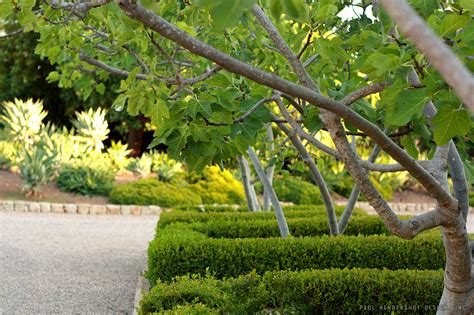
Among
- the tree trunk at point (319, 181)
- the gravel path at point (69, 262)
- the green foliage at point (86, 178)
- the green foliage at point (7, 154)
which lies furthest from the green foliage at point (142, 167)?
the tree trunk at point (319, 181)

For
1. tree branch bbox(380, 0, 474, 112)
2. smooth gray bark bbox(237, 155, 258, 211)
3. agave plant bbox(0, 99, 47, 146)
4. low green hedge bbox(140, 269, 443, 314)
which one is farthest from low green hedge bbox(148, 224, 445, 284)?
agave plant bbox(0, 99, 47, 146)

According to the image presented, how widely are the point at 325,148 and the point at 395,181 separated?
14.4m

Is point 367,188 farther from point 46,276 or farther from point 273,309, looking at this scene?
point 46,276

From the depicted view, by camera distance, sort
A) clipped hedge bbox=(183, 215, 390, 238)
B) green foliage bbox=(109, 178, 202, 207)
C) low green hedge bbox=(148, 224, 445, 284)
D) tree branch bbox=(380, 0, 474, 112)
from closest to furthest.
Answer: tree branch bbox=(380, 0, 474, 112) → low green hedge bbox=(148, 224, 445, 284) → clipped hedge bbox=(183, 215, 390, 238) → green foliage bbox=(109, 178, 202, 207)

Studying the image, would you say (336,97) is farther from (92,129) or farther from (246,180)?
(92,129)

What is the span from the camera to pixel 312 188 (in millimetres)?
15484

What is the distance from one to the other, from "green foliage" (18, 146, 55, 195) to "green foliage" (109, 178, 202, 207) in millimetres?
1405

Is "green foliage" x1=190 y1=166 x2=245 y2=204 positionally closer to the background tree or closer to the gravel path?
the gravel path

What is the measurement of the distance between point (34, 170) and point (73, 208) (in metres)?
1.23

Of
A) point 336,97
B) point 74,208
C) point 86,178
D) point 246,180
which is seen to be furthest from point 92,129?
point 336,97

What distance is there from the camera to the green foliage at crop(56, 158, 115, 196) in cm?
1406

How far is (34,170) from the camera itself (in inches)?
531

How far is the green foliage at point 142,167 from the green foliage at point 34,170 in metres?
2.58

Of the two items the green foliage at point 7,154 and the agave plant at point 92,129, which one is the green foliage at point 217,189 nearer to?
the agave plant at point 92,129
